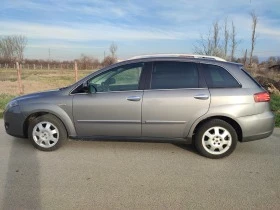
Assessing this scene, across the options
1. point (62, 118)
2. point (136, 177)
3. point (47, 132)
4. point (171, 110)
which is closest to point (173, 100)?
point (171, 110)

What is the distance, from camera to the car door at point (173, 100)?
4481 mm

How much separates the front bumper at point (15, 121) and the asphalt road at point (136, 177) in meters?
0.30

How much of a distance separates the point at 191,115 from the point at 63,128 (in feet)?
7.06

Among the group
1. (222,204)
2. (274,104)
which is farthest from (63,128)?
(274,104)

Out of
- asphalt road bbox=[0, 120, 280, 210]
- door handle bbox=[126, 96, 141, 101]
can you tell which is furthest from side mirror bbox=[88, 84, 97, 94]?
asphalt road bbox=[0, 120, 280, 210]

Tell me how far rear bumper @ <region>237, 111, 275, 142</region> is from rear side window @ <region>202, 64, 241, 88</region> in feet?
1.83

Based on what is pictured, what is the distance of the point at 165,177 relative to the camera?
12.6ft

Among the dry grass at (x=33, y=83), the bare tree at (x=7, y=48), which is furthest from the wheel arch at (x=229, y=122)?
the bare tree at (x=7, y=48)

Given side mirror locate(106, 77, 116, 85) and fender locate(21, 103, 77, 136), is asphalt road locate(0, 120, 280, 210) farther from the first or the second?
side mirror locate(106, 77, 116, 85)

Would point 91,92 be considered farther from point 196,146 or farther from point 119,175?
point 196,146

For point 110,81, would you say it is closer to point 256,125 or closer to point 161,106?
point 161,106

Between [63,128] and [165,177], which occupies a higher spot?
[63,128]

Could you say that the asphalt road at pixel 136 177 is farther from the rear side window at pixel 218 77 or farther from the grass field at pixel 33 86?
the grass field at pixel 33 86

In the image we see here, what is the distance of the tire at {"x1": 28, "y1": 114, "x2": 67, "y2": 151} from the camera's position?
4859 millimetres
